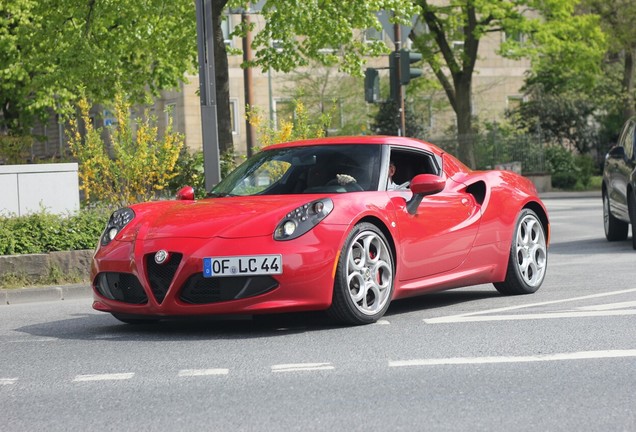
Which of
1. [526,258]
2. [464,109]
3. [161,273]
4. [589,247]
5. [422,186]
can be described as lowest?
[589,247]

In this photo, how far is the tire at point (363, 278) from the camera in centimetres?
809

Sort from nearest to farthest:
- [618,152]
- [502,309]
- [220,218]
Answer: [220,218] < [502,309] < [618,152]

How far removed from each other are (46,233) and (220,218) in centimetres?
477

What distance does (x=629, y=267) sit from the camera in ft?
40.7

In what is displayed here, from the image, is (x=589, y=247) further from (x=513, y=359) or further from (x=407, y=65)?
(x=513, y=359)

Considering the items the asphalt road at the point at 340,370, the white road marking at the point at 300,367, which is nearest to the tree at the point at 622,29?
the asphalt road at the point at 340,370

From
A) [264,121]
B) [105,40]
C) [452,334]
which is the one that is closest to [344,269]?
[452,334]

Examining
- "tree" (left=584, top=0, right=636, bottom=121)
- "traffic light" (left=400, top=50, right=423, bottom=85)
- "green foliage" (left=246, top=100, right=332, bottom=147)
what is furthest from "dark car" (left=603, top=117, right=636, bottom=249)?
"tree" (left=584, top=0, right=636, bottom=121)

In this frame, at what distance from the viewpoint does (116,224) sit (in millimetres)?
8633

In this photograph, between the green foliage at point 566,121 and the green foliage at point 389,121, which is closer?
the green foliage at point 566,121

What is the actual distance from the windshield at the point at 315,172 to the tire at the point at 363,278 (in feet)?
1.66

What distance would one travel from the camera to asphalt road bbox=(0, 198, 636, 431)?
5.44 meters

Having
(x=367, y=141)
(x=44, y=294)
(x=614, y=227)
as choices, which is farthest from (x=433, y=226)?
(x=614, y=227)

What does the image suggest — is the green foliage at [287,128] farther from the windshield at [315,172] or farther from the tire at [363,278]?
the tire at [363,278]
